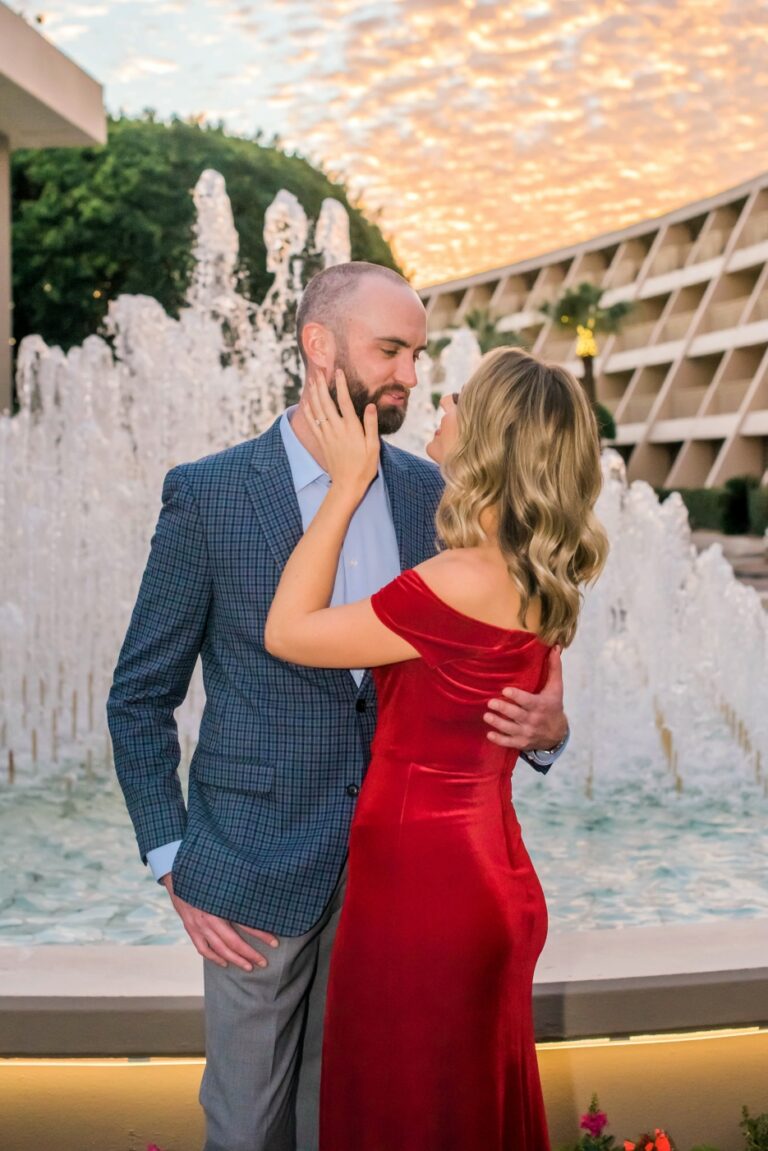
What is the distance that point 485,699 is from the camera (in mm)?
2117

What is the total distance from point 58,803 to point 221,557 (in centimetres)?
474

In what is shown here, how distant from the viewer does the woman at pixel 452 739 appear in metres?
2.08

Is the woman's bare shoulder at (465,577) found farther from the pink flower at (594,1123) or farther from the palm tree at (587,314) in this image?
the palm tree at (587,314)

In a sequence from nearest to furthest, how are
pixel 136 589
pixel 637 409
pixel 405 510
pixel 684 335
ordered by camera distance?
1. pixel 405 510
2. pixel 136 589
3. pixel 684 335
4. pixel 637 409

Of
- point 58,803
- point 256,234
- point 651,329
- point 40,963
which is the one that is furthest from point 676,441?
point 40,963

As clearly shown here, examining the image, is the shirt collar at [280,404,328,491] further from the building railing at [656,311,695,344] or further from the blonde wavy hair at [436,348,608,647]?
the building railing at [656,311,695,344]

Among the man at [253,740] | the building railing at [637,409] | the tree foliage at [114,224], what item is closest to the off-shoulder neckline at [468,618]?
Result: the man at [253,740]

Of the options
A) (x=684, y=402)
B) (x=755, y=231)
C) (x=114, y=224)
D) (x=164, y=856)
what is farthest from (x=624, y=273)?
(x=164, y=856)

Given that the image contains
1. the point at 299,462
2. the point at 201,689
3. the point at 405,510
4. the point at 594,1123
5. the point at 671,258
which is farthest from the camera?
the point at 671,258

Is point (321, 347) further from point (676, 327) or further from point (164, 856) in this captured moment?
point (676, 327)

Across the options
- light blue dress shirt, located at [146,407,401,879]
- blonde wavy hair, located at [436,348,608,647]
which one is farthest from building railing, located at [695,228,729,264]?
blonde wavy hair, located at [436,348,608,647]

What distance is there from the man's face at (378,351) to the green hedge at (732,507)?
28450 millimetres

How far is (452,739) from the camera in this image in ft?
7.00

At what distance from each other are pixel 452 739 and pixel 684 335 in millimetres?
41756
